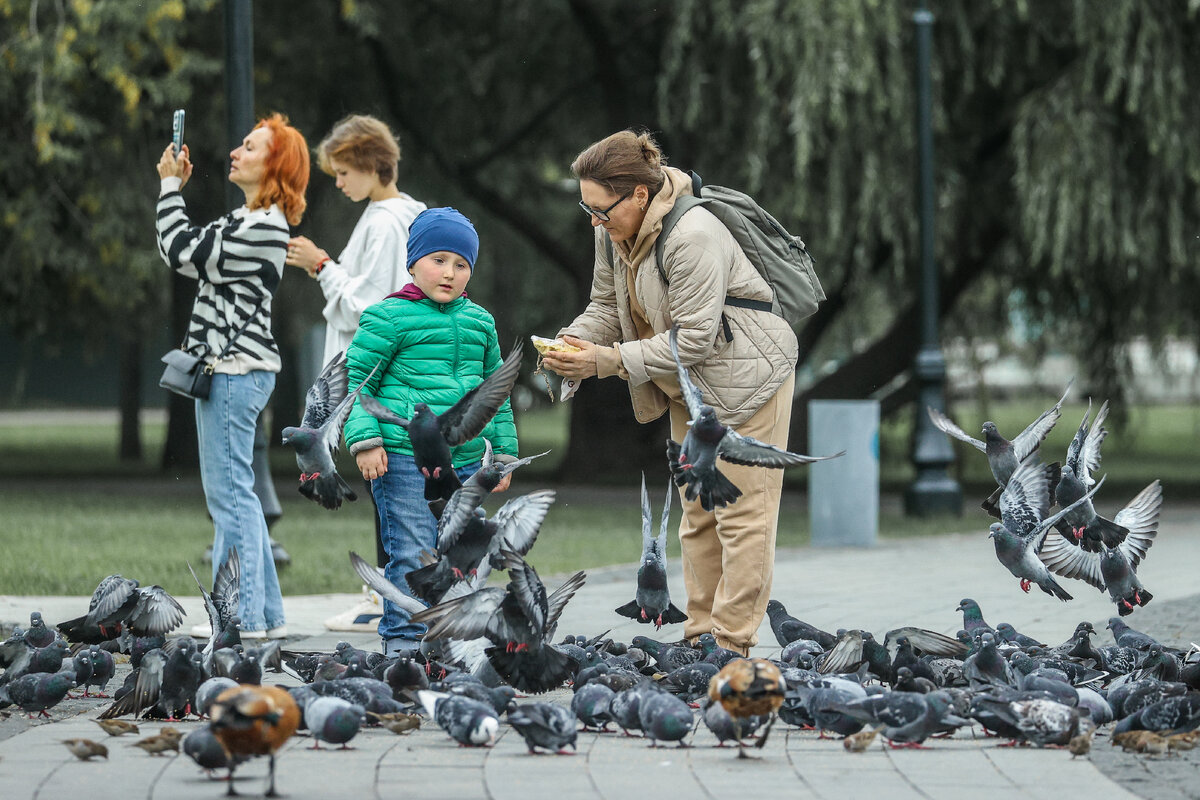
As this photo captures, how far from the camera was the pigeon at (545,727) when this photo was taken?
4863 millimetres

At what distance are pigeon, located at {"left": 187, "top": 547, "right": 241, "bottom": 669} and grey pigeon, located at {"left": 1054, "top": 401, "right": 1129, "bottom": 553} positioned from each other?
305cm

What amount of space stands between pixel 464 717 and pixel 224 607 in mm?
1322

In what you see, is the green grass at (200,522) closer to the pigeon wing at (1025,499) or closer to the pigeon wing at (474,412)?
the pigeon wing at (474,412)

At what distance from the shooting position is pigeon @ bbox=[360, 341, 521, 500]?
18.0 feet

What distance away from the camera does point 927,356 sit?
556 inches

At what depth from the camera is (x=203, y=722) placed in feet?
17.6

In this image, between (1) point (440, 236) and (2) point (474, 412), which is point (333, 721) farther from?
(1) point (440, 236)

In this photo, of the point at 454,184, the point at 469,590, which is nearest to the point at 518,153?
the point at 454,184

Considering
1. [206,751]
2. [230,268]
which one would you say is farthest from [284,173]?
[206,751]

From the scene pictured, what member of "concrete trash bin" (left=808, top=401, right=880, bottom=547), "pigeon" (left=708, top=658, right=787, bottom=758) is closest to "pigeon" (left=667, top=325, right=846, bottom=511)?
"pigeon" (left=708, top=658, right=787, bottom=758)

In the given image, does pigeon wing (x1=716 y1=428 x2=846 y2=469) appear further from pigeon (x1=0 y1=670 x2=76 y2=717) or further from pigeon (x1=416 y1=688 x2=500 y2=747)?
pigeon (x1=0 y1=670 x2=76 y2=717)

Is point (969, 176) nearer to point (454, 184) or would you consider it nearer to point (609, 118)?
point (609, 118)

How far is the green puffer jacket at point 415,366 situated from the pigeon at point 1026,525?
1.88 meters

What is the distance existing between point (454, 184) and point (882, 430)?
6989 mm
